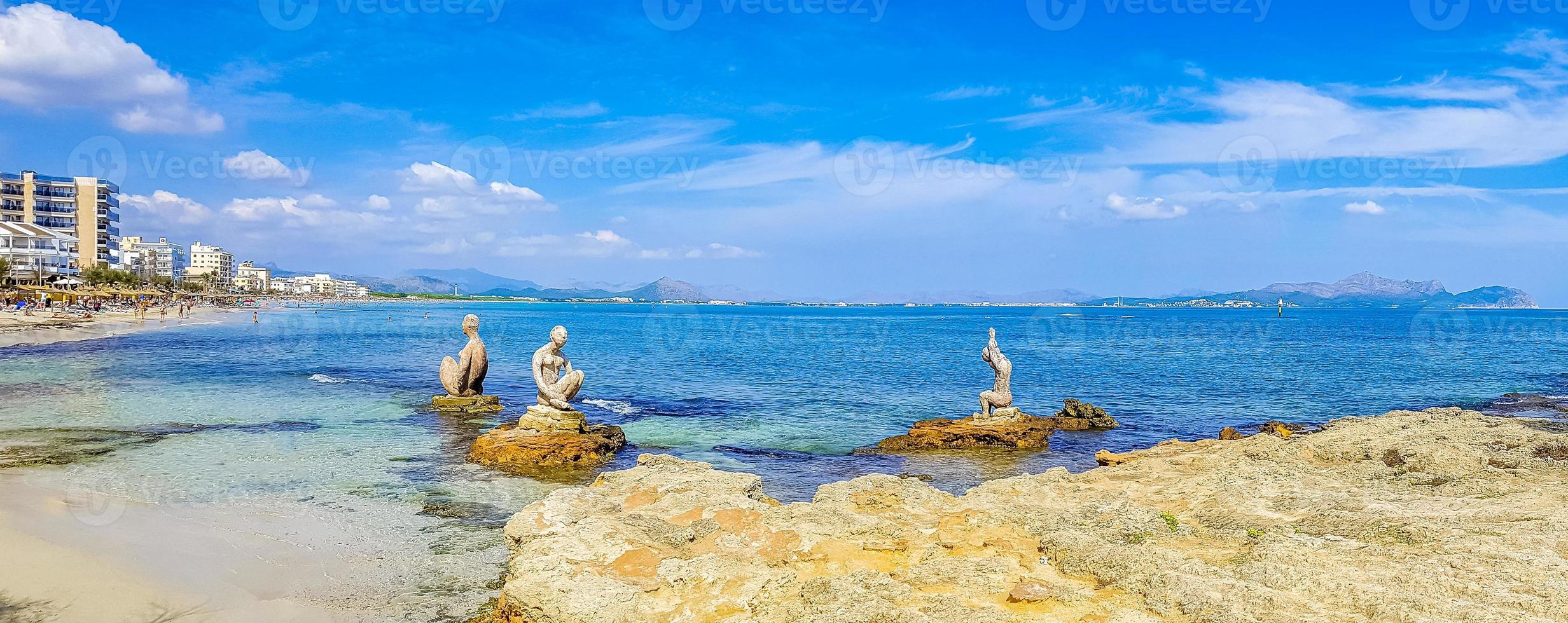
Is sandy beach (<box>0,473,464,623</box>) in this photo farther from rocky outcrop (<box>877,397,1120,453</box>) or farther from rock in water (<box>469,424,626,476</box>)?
rocky outcrop (<box>877,397,1120,453</box>)

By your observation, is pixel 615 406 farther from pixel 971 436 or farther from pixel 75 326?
pixel 75 326

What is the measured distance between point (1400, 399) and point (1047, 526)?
31028mm

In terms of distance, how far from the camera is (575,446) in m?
16.3

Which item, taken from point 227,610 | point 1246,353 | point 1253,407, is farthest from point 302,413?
point 1246,353

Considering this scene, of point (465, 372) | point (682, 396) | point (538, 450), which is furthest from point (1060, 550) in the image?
point (682, 396)

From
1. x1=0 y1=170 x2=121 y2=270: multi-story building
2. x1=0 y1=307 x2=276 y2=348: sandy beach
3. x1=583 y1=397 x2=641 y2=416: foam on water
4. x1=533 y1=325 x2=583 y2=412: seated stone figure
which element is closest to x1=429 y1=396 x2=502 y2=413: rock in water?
x1=583 y1=397 x2=641 y2=416: foam on water

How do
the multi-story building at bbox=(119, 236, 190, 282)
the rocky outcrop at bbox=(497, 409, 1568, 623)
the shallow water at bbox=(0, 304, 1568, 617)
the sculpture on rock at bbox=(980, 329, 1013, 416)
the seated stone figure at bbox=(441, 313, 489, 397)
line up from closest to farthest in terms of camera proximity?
1. the rocky outcrop at bbox=(497, 409, 1568, 623)
2. the shallow water at bbox=(0, 304, 1568, 617)
3. the sculpture on rock at bbox=(980, 329, 1013, 416)
4. the seated stone figure at bbox=(441, 313, 489, 397)
5. the multi-story building at bbox=(119, 236, 190, 282)

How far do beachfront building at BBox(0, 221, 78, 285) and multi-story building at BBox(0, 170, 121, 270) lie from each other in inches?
165

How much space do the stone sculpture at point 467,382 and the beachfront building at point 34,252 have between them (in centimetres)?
8555

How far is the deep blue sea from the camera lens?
15.5 metres

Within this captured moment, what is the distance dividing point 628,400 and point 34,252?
333 feet

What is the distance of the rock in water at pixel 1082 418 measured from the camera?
21.5 m

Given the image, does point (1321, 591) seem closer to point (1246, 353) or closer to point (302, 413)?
point (302, 413)
